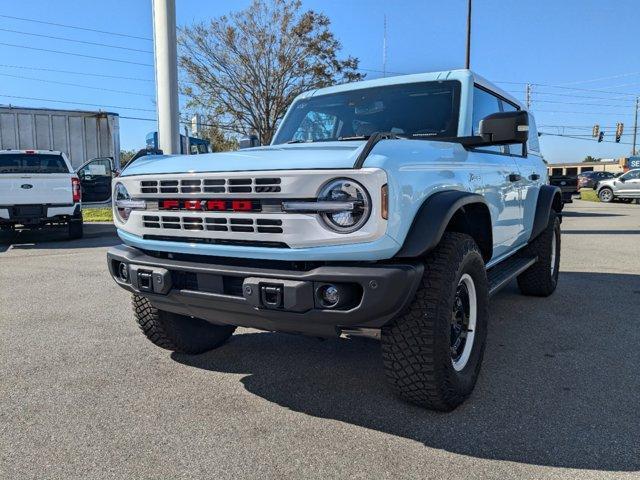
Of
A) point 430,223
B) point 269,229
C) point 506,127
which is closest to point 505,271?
point 506,127

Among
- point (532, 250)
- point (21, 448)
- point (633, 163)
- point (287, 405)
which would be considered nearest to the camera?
point (21, 448)

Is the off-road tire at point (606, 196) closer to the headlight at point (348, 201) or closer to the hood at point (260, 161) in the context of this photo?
the hood at point (260, 161)

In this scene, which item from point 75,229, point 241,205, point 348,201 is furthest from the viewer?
point 75,229

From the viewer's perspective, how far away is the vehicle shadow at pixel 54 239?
10031 mm

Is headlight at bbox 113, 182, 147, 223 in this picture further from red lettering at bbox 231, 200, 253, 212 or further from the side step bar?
the side step bar

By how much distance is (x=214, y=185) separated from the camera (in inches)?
103

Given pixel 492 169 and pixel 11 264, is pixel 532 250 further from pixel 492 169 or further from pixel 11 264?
pixel 11 264

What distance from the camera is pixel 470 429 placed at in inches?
105

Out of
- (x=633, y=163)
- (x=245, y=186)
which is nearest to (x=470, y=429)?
(x=245, y=186)

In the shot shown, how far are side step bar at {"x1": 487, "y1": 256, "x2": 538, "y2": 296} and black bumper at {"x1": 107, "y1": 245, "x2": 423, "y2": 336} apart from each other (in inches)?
52.0

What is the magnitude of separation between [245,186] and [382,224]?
0.69m

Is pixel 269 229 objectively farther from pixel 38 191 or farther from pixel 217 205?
pixel 38 191

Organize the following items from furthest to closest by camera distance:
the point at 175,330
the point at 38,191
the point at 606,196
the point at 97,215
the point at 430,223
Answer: the point at 606,196 → the point at 97,215 → the point at 38,191 → the point at 175,330 → the point at 430,223

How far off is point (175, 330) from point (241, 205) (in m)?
1.35
